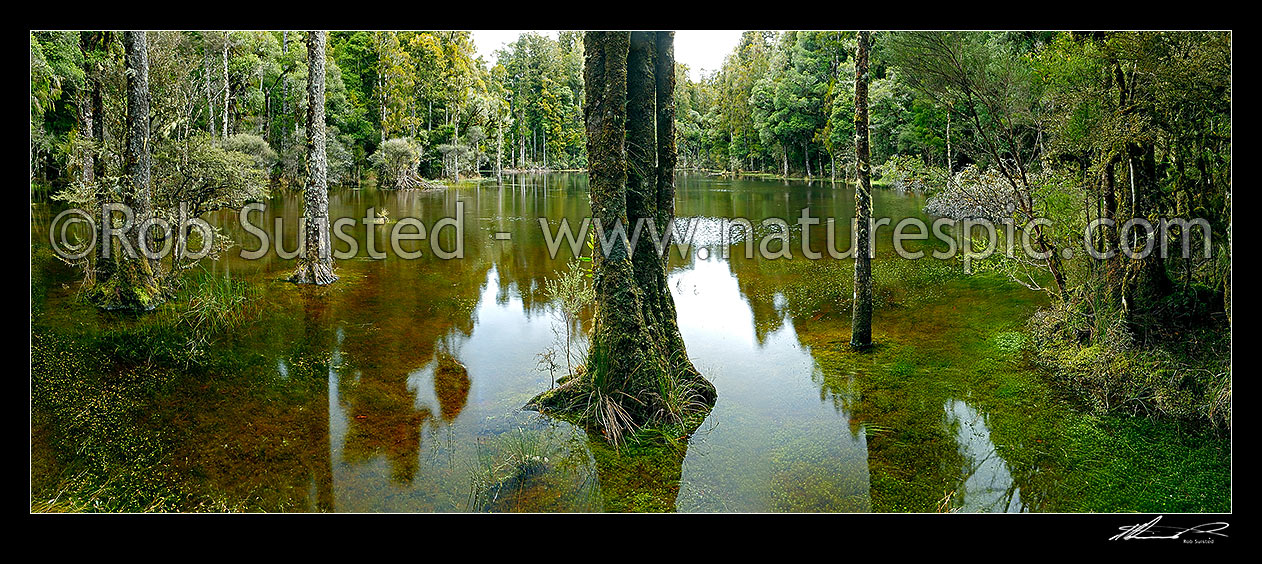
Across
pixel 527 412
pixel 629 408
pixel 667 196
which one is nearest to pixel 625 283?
pixel 629 408

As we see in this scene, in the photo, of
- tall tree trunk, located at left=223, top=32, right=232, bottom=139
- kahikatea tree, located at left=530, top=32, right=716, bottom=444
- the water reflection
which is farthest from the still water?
tall tree trunk, located at left=223, top=32, right=232, bottom=139

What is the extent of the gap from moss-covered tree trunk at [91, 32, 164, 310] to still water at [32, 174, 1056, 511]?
0.43 metres

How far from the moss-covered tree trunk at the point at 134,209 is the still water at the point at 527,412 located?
0.43m

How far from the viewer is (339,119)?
37.5 m

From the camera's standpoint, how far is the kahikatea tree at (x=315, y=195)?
12.6 meters

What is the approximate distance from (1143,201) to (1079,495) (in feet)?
12.0

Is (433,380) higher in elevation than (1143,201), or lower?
lower

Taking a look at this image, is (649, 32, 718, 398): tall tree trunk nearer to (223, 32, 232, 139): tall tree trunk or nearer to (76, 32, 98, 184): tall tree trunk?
(76, 32, 98, 184): tall tree trunk

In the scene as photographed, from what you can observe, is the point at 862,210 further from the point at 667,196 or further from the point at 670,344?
the point at 670,344

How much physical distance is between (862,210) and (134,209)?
9651mm

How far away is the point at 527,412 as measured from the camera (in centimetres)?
708

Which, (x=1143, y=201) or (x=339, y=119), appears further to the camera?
(x=339, y=119)
